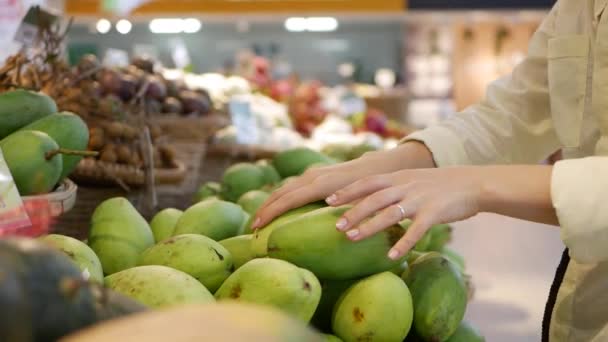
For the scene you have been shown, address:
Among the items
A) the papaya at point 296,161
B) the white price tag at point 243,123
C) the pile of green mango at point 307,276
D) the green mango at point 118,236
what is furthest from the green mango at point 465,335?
the white price tag at point 243,123

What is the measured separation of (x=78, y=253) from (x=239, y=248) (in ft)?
0.83

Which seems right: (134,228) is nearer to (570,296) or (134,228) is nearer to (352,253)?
(352,253)

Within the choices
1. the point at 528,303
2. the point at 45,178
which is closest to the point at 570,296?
the point at 528,303

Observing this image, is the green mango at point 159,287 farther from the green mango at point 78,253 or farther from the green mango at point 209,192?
the green mango at point 209,192

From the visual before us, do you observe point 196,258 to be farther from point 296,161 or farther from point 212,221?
point 296,161

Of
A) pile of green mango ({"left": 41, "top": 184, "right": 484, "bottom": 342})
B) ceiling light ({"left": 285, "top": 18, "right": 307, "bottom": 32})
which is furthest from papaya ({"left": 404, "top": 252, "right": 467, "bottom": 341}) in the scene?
ceiling light ({"left": 285, "top": 18, "right": 307, "bottom": 32})

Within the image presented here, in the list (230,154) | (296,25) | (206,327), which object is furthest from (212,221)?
(296,25)

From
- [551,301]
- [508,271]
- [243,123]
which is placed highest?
[243,123]

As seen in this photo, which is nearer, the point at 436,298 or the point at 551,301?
the point at 436,298

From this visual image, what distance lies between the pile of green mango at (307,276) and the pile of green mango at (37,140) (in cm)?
13

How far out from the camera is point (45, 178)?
1193 mm

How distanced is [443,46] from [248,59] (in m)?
2.43

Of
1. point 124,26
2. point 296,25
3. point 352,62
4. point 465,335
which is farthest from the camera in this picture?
point 352,62

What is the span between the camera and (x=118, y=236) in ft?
4.19
